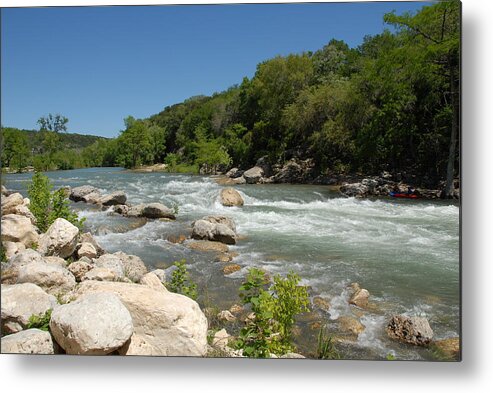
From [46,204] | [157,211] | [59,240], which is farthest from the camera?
[157,211]

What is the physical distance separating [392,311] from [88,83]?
3138 mm

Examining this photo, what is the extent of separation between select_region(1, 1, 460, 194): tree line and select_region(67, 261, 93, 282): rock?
100 centimetres

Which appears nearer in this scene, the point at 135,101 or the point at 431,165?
the point at 135,101

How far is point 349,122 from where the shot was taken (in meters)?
5.91

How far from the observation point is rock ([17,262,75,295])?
287cm

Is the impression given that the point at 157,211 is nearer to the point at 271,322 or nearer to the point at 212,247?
the point at 212,247

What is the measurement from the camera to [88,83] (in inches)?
131

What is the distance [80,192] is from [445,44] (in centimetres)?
432

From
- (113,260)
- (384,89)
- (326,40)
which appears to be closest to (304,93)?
(384,89)

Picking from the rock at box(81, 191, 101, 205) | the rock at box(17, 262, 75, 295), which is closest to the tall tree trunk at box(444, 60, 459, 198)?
the rock at box(17, 262, 75, 295)

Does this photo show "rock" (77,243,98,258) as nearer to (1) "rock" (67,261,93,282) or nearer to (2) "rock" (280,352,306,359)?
(1) "rock" (67,261,93,282)

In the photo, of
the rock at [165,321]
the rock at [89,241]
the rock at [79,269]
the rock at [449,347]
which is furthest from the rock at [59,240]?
the rock at [449,347]

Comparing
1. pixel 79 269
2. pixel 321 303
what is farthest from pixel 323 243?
pixel 79 269

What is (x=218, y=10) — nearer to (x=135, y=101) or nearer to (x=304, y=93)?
(x=135, y=101)
